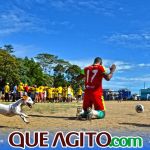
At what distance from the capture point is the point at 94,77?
16891 millimetres

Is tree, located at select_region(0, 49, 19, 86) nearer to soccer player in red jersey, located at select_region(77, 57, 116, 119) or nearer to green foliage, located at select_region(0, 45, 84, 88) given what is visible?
green foliage, located at select_region(0, 45, 84, 88)

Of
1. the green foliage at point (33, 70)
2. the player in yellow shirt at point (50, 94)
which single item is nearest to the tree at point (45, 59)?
the green foliage at point (33, 70)

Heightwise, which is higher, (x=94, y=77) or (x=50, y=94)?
(x=50, y=94)

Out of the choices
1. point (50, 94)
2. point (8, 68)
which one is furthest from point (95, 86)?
point (8, 68)

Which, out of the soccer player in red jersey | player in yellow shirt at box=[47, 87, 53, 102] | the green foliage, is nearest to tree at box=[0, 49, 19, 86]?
the green foliage

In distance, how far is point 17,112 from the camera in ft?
48.1

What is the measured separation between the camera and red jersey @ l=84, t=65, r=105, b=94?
1689cm

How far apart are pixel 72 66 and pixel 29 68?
15.1 metres

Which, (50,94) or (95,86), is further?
(50,94)

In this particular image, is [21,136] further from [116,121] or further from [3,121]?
[116,121]

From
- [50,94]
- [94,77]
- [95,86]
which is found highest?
[50,94]

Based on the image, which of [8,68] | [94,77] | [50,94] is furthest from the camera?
[8,68]

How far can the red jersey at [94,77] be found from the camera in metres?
16.9

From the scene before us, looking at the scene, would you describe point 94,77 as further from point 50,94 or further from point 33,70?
point 33,70
